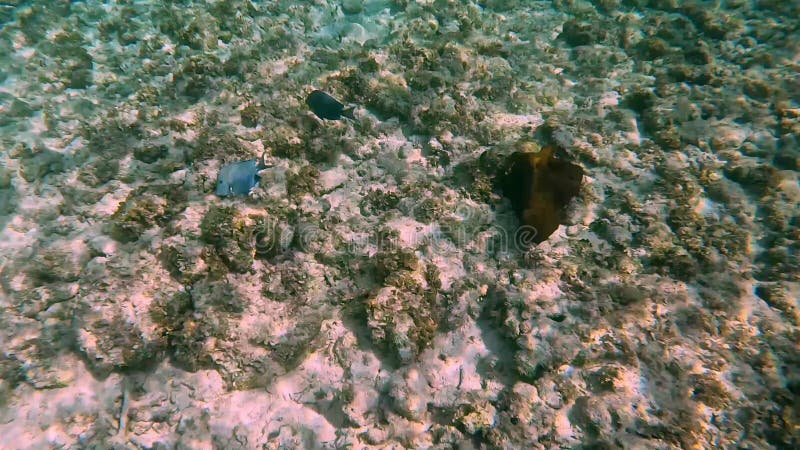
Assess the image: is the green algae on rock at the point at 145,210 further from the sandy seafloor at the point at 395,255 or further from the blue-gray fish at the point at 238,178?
the blue-gray fish at the point at 238,178

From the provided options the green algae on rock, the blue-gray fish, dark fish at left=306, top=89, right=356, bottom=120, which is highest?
dark fish at left=306, top=89, right=356, bottom=120

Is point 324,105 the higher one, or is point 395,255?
point 324,105

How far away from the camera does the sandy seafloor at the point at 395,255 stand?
11.0ft

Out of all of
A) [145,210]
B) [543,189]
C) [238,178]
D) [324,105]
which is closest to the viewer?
[238,178]

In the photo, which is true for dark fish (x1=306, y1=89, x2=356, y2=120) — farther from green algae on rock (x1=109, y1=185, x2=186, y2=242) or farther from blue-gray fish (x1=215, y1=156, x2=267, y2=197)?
green algae on rock (x1=109, y1=185, x2=186, y2=242)

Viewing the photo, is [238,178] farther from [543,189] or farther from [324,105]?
[543,189]

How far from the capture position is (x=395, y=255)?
13.5 ft

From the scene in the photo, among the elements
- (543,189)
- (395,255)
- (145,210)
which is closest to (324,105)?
Result: (395,255)

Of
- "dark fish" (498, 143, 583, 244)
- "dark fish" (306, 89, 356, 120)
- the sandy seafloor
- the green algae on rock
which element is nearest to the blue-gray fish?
the sandy seafloor

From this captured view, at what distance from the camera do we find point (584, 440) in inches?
128

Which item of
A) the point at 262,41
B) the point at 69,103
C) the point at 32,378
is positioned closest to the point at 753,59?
the point at 262,41

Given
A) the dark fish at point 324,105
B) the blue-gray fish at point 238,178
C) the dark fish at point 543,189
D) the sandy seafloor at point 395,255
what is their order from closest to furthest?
the sandy seafloor at point 395,255 → the blue-gray fish at point 238,178 → the dark fish at point 543,189 → the dark fish at point 324,105

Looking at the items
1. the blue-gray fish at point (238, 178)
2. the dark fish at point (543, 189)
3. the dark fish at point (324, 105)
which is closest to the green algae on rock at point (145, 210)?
the blue-gray fish at point (238, 178)

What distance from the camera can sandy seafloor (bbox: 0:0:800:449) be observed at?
3357mm
